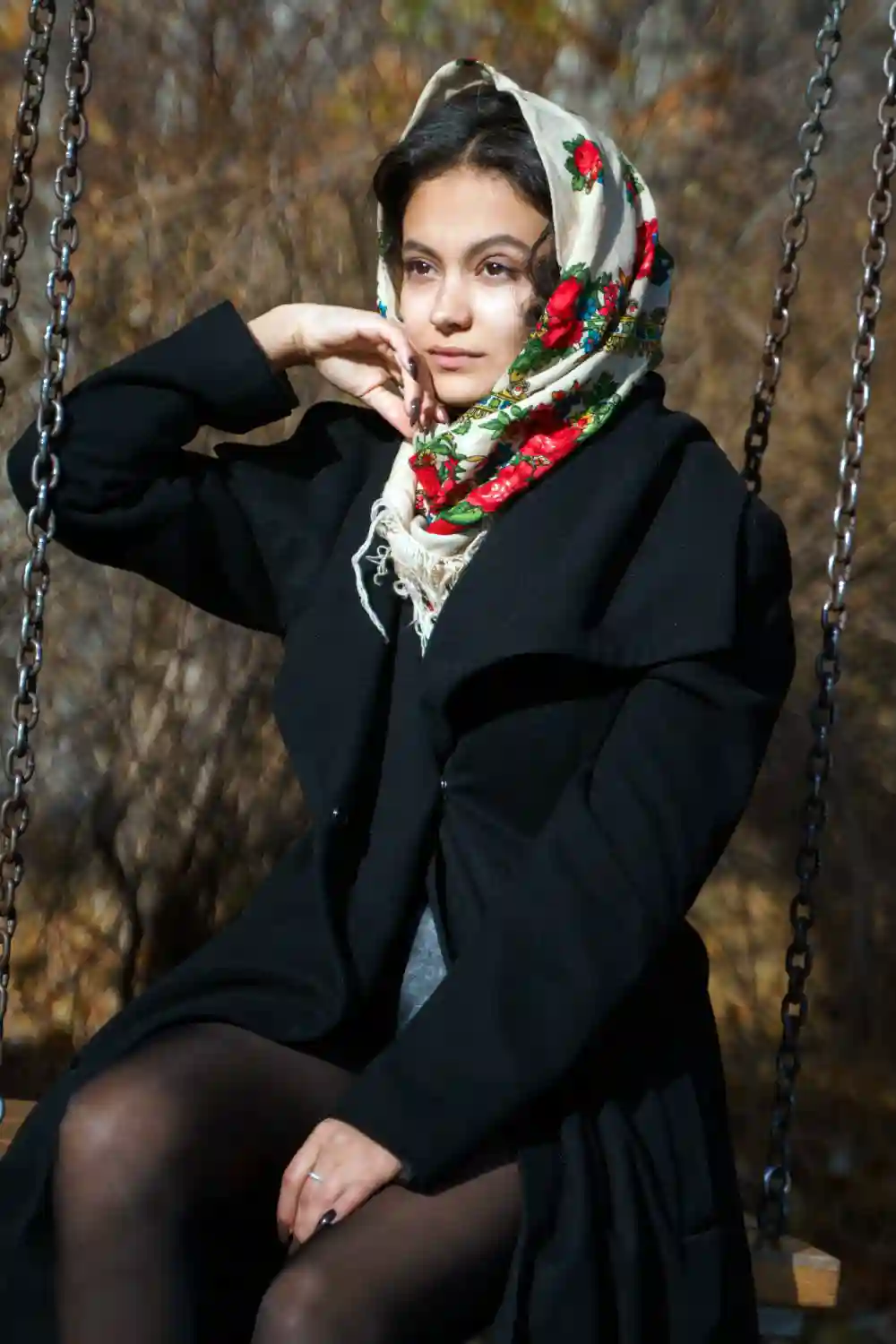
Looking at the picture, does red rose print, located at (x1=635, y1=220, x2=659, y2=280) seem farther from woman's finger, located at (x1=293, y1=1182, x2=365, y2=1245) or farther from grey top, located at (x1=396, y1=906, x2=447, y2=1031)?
woman's finger, located at (x1=293, y1=1182, x2=365, y2=1245)

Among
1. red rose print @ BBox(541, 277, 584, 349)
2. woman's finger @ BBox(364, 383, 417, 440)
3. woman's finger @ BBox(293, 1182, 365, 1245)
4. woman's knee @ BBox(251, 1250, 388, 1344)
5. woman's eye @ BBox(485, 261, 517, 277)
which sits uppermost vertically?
woman's eye @ BBox(485, 261, 517, 277)

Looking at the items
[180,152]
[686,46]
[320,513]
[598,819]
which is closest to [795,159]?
[686,46]

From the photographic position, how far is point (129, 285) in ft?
13.3

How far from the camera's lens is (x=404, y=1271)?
1.42 metres

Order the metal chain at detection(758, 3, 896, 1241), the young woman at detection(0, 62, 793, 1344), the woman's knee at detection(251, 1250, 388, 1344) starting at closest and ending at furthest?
the woman's knee at detection(251, 1250, 388, 1344) → the young woman at detection(0, 62, 793, 1344) → the metal chain at detection(758, 3, 896, 1241)

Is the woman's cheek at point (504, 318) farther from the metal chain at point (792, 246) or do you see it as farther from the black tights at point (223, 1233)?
the black tights at point (223, 1233)

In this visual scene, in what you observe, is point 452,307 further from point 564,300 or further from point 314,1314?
point 314,1314

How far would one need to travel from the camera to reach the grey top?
167 centimetres

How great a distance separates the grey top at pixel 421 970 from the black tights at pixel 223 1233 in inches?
6.3

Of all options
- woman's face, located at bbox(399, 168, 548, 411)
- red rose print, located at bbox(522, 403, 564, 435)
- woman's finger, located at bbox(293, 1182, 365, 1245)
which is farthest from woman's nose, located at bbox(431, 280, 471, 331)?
woman's finger, located at bbox(293, 1182, 365, 1245)

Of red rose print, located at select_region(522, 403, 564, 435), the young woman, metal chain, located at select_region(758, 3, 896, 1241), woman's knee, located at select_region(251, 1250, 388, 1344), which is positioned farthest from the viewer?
metal chain, located at select_region(758, 3, 896, 1241)

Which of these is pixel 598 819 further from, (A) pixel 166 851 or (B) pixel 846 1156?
(B) pixel 846 1156

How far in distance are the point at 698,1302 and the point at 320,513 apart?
89 centimetres

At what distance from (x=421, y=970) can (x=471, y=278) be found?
69 centimetres
